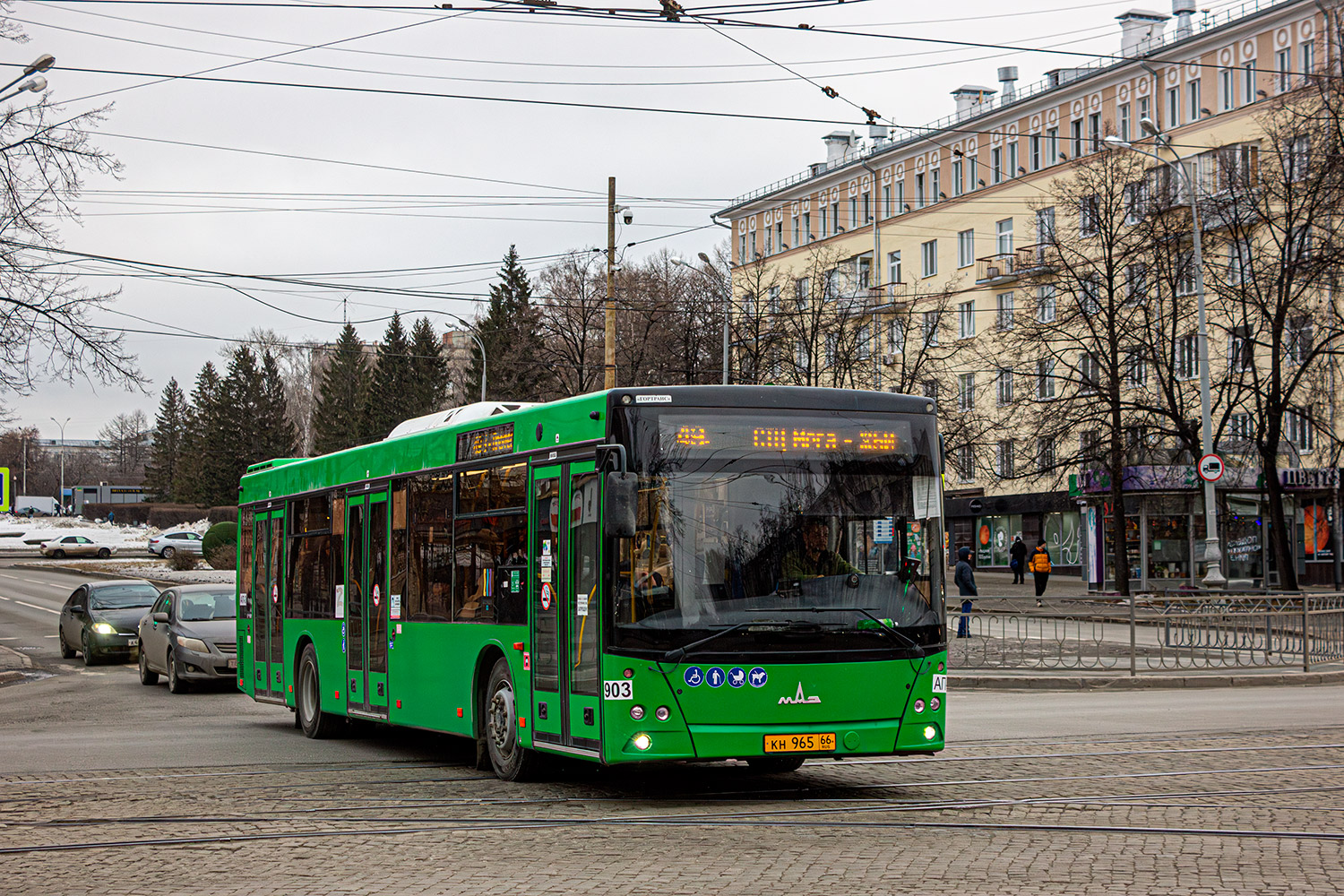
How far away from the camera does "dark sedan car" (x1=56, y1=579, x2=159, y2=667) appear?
2838 centimetres

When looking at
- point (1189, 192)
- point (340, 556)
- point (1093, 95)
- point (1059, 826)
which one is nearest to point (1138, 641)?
point (340, 556)

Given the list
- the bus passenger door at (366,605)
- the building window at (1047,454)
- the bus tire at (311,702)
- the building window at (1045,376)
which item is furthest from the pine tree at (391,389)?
the bus passenger door at (366,605)

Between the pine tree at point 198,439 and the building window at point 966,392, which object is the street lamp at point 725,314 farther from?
the pine tree at point 198,439

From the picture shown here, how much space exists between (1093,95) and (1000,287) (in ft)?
28.9

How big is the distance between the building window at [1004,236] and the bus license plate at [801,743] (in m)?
54.1

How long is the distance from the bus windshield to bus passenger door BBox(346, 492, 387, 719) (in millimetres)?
4683

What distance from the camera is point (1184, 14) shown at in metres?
56.3

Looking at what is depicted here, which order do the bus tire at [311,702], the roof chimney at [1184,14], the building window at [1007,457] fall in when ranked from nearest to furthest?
the bus tire at [311,702], the building window at [1007,457], the roof chimney at [1184,14]

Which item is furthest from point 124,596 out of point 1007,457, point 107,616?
point 1007,457

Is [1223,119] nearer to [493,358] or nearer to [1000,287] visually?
[1000,287]

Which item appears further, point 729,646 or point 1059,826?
point 729,646

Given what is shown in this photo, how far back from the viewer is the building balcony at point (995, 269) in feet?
199

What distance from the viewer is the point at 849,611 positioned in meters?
9.98

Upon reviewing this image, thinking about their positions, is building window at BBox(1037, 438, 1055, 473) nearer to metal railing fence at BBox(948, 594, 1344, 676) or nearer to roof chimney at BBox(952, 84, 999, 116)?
metal railing fence at BBox(948, 594, 1344, 676)
